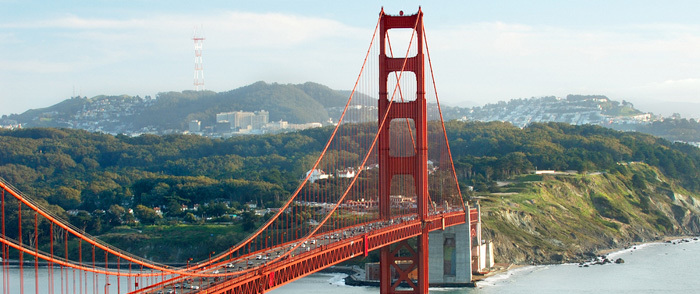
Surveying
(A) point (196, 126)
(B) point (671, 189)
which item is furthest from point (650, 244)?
(A) point (196, 126)

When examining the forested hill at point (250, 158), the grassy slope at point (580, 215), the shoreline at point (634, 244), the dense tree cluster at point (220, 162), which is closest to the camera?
the grassy slope at point (580, 215)

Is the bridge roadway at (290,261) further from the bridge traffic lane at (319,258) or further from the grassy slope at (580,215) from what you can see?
the grassy slope at (580,215)

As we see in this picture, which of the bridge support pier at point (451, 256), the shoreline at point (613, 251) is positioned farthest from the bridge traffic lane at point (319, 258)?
the shoreline at point (613, 251)

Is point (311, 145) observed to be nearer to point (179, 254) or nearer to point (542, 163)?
point (542, 163)

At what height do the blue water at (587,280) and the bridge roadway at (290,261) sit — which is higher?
the bridge roadway at (290,261)

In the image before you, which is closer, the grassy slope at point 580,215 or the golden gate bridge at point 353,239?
the golden gate bridge at point 353,239

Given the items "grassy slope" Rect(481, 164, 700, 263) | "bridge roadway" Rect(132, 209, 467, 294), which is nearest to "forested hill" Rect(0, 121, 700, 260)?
"grassy slope" Rect(481, 164, 700, 263)

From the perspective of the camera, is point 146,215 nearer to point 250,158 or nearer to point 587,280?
point 587,280
